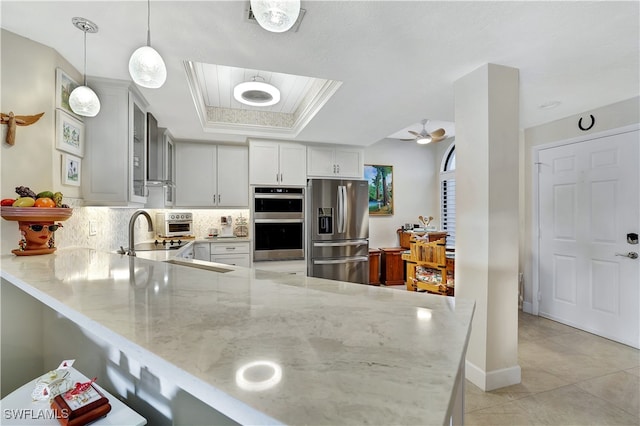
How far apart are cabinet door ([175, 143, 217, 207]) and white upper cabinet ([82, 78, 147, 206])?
1.67 meters

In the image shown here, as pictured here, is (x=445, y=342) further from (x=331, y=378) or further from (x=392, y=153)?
(x=392, y=153)

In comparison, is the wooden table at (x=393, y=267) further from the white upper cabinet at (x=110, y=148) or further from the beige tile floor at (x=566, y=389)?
the white upper cabinet at (x=110, y=148)

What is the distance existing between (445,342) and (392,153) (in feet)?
17.4

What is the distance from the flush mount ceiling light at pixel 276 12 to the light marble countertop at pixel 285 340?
0.96 m

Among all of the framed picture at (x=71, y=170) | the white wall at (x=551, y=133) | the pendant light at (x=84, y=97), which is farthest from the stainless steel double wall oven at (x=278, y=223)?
the white wall at (x=551, y=133)

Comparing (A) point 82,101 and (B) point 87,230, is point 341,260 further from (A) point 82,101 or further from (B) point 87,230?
(A) point 82,101

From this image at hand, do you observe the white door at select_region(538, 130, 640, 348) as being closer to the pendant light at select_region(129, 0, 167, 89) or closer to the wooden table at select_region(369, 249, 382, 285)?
the wooden table at select_region(369, 249, 382, 285)

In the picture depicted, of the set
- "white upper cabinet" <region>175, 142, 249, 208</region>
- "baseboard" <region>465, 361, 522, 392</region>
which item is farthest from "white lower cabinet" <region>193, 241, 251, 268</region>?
"baseboard" <region>465, 361, 522, 392</region>

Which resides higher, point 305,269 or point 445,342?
point 445,342

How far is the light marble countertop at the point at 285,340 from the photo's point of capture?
16.3 inches

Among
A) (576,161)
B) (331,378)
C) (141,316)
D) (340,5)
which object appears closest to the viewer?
(331,378)

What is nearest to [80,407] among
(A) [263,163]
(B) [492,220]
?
(B) [492,220]

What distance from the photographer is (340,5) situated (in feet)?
4.90

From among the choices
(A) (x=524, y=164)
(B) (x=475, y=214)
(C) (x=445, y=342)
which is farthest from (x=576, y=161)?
(C) (x=445, y=342)
